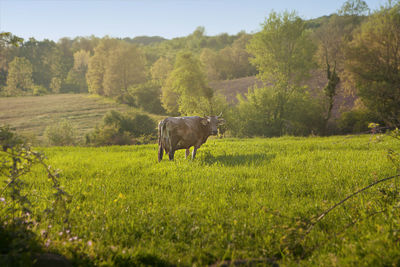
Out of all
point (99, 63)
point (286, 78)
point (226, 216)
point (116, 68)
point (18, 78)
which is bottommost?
point (226, 216)

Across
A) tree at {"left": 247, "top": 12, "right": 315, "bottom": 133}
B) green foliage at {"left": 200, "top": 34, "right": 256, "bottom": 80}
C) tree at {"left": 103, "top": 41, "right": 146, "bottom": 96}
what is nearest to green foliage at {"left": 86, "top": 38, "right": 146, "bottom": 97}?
tree at {"left": 103, "top": 41, "right": 146, "bottom": 96}

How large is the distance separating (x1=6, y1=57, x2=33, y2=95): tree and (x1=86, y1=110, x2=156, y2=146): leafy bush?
192 feet

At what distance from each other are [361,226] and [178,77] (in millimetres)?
39089

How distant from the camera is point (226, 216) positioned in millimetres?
5039

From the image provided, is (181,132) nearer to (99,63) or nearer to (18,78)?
(99,63)

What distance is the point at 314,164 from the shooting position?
30.7 feet

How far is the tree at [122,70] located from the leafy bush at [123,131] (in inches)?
1355

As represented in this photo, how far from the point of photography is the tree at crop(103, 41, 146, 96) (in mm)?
60688

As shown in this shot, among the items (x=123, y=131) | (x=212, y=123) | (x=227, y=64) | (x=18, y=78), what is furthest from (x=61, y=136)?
(x=18, y=78)

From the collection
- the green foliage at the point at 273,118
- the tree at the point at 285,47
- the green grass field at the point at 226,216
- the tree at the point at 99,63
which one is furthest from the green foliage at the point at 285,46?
the tree at the point at 99,63

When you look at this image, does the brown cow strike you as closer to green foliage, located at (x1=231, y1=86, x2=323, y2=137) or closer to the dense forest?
the dense forest

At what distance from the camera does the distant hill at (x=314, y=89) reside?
3759 centimetres

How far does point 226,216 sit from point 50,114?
162ft

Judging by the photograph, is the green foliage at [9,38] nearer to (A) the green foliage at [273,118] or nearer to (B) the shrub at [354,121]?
(A) the green foliage at [273,118]
